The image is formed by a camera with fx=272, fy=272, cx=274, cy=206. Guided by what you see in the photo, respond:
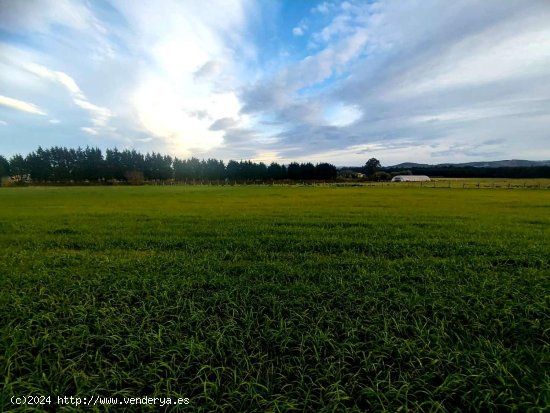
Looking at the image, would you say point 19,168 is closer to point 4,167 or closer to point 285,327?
point 4,167

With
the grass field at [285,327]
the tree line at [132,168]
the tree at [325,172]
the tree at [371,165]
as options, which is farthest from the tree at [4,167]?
the tree at [371,165]

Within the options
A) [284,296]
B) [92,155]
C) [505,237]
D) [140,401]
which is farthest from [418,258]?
[92,155]

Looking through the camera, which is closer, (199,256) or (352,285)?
(352,285)

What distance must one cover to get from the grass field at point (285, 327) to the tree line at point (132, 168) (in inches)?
4960

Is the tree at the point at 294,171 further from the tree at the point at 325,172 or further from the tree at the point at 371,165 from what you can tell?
the tree at the point at 371,165

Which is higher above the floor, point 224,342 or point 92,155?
point 92,155

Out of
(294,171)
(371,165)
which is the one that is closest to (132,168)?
(294,171)

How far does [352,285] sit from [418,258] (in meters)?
3.82

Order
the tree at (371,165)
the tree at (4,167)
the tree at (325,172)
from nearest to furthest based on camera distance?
the tree at (4,167)
the tree at (325,172)
the tree at (371,165)

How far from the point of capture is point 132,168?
13700 centimetres

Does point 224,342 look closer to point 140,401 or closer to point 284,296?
point 140,401

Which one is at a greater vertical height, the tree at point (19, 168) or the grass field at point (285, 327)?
the tree at point (19, 168)

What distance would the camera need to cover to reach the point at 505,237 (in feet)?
41.4

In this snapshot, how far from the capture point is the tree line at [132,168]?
396 feet
